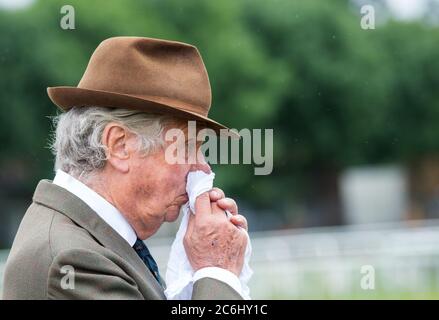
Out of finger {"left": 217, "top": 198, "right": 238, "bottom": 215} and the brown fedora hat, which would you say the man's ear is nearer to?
the brown fedora hat

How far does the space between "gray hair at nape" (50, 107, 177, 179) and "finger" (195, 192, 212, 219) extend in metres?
0.22

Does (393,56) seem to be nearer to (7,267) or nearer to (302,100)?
(302,100)

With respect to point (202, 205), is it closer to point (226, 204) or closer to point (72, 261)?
point (226, 204)

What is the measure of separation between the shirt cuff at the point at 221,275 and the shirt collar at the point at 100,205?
298 millimetres

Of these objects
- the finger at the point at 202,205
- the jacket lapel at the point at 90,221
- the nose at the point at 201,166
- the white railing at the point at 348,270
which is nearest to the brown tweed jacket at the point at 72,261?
the jacket lapel at the point at 90,221

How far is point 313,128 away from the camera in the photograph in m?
31.3

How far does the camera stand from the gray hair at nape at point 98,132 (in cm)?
280

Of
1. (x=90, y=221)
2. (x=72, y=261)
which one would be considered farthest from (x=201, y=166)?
(x=72, y=261)

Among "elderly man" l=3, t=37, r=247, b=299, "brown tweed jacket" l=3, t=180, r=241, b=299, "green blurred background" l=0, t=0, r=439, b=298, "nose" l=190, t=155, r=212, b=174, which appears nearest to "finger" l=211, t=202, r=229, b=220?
"elderly man" l=3, t=37, r=247, b=299

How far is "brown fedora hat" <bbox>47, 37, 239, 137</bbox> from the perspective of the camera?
279cm

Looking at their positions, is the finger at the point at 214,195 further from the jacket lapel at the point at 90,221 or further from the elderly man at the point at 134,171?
the jacket lapel at the point at 90,221

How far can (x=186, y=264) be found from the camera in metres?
2.77

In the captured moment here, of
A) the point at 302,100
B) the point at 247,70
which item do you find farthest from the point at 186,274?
the point at 302,100

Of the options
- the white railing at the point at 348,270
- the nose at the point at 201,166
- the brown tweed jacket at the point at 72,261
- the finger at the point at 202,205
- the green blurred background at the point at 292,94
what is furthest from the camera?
the green blurred background at the point at 292,94
